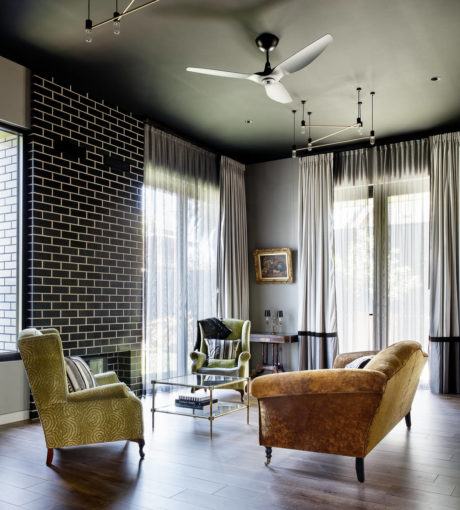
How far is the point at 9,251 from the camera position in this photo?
4.74 meters

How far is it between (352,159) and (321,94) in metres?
1.94

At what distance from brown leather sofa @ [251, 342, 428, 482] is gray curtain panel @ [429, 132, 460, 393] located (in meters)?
3.14

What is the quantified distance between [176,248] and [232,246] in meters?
1.26

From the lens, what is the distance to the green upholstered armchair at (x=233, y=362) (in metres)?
5.67

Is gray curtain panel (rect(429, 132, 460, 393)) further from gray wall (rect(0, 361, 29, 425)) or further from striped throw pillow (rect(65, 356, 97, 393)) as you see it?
gray wall (rect(0, 361, 29, 425))

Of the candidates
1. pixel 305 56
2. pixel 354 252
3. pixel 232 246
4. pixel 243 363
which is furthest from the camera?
pixel 232 246

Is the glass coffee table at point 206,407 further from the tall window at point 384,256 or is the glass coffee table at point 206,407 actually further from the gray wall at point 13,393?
the tall window at point 384,256

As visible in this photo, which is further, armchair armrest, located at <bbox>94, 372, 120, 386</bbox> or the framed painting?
the framed painting

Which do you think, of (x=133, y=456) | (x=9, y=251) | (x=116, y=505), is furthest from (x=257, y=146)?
(x=116, y=505)

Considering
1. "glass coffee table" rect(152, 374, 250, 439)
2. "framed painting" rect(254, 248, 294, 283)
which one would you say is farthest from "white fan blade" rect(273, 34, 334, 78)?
"framed painting" rect(254, 248, 294, 283)

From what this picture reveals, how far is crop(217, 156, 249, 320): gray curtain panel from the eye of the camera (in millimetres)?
7379

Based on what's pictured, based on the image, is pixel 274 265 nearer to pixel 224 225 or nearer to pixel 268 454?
pixel 224 225

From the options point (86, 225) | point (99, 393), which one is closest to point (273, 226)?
point (86, 225)

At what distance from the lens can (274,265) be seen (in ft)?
25.1
